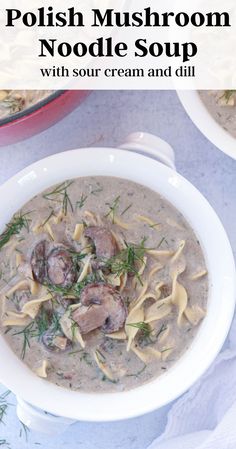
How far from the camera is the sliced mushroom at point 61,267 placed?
7.27 ft

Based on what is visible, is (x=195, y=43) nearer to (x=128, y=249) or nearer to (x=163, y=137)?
(x=163, y=137)

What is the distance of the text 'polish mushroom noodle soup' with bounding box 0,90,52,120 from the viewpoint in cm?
221

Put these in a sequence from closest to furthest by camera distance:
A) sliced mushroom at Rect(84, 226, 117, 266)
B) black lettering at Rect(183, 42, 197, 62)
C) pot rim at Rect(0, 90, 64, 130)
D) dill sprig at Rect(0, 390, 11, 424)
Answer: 1. pot rim at Rect(0, 90, 64, 130)
2. sliced mushroom at Rect(84, 226, 117, 266)
3. black lettering at Rect(183, 42, 197, 62)
4. dill sprig at Rect(0, 390, 11, 424)

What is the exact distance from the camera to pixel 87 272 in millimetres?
2229

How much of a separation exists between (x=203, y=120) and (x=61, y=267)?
1.75 ft

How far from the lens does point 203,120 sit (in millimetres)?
2293

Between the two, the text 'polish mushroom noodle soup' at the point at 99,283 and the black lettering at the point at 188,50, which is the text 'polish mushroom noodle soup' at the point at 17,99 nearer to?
the text 'polish mushroom noodle soup' at the point at 99,283

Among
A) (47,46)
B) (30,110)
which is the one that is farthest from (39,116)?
(47,46)

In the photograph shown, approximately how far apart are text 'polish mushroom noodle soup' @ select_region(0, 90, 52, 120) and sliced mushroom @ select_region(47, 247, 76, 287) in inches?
14.5

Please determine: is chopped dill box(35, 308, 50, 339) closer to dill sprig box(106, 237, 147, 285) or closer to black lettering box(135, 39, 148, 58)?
dill sprig box(106, 237, 147, 285)

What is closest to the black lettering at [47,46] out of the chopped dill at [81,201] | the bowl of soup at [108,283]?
the bowl of soup at [108,283]

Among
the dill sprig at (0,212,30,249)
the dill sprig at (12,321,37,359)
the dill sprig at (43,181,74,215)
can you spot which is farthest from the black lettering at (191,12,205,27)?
the dill sprig at (12,321,37,359)

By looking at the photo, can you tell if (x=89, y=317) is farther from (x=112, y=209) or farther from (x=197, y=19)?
(x=197, y=19)

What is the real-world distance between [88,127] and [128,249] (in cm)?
46
